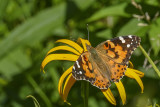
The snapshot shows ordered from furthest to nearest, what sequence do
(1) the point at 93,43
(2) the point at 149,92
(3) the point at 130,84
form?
(3) the point at 130,84 < (1) the point at 93,43 < (2) the point at 149,92

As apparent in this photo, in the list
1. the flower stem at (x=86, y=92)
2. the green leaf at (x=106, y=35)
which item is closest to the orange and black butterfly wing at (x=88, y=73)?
the flower stem at (x=86, y=92)

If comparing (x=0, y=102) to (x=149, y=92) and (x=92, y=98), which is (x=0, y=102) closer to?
(x=92, y=98)

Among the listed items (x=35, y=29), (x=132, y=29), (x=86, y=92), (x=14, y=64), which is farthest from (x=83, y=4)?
(x=86, y=92)

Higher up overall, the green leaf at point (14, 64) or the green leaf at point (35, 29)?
the green leaf at point (35, 29)

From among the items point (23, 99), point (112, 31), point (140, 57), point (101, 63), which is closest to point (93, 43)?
point (112, 31)

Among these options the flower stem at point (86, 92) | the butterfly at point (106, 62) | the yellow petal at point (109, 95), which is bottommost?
the yellow petal at point (109, 95)

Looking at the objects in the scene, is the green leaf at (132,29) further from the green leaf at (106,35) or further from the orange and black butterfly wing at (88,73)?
the orange and black butterfly wing at (88,73)

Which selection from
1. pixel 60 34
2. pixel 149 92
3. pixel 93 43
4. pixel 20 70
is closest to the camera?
pixel 149 92

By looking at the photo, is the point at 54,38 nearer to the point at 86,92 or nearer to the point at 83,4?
the point at 83,4
